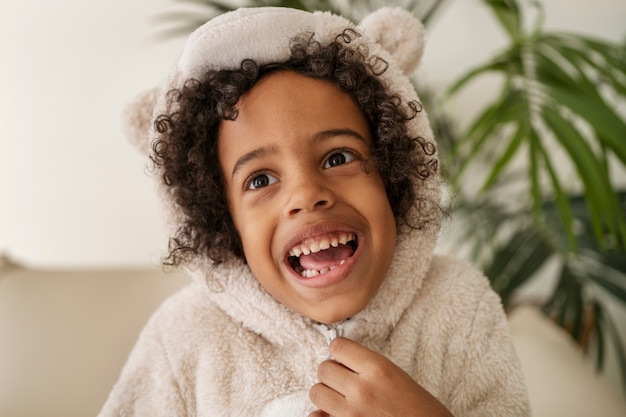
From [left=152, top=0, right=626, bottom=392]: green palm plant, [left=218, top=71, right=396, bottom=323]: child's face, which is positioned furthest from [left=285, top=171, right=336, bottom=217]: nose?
[left=152, top=0, right=626, bottom=392]: green palm plant

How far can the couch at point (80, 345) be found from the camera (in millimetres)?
856

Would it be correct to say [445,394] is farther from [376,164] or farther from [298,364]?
[376,164]

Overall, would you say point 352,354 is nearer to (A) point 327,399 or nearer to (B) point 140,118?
(A) point 327,399

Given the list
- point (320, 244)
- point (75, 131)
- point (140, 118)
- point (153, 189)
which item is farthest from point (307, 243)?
point (75, 131)

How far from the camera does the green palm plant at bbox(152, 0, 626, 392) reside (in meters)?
0.95

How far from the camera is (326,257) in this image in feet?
2.19

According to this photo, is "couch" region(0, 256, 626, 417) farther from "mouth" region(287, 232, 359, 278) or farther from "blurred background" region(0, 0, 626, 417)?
"mouth" region(287, 232, 359, 278)

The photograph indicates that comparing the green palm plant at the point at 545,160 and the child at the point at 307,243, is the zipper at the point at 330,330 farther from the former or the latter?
the green palm plant at the point at 545,160

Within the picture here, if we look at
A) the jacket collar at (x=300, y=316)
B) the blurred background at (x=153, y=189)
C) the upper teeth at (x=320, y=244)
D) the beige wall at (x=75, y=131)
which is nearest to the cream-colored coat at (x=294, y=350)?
the jacket collar at (x=300, y=316)

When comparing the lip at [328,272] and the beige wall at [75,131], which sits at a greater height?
the beige wall at [75,131]

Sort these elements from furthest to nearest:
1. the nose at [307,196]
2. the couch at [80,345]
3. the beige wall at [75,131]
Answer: the beige wall at [75,131], the couch at [80,345], the nose at [307,196]

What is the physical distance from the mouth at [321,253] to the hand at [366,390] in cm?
8

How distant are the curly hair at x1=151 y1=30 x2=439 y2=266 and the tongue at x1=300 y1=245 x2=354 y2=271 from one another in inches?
4.1

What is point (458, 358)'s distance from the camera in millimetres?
748
